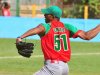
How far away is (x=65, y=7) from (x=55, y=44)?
25.4m

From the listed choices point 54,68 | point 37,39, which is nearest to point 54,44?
point 54,68

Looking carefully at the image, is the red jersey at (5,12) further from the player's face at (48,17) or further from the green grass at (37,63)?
the player's face at (48,17)

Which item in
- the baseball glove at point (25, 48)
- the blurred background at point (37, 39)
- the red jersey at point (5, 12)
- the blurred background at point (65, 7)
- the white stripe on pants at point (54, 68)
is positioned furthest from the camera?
the blurred background at point (65, 7)

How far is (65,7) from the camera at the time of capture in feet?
108

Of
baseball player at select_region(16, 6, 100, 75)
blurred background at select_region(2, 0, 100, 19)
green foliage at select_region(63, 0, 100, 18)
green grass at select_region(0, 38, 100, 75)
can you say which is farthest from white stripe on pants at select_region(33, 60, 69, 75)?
green foliage at select_region(63, 0, 100, 18)

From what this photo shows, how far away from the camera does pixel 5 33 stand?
77.6ft

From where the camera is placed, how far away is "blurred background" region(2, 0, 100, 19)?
98.0 feet

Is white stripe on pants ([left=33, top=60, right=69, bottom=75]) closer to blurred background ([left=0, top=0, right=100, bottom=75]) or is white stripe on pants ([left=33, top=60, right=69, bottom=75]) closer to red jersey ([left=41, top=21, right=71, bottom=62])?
red jersey ([left=41, top=21, right=71, bottom=62])

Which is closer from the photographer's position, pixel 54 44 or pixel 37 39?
pixel 54 44

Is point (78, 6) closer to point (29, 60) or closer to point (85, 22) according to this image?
point (85, 22)

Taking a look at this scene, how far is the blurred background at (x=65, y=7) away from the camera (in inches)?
1176

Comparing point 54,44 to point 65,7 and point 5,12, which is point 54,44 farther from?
point 65,7

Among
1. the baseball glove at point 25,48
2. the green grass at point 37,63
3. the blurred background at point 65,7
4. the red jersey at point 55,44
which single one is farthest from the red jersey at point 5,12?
the red jersey at point 55,44

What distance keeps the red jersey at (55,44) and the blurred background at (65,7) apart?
20814 mm
